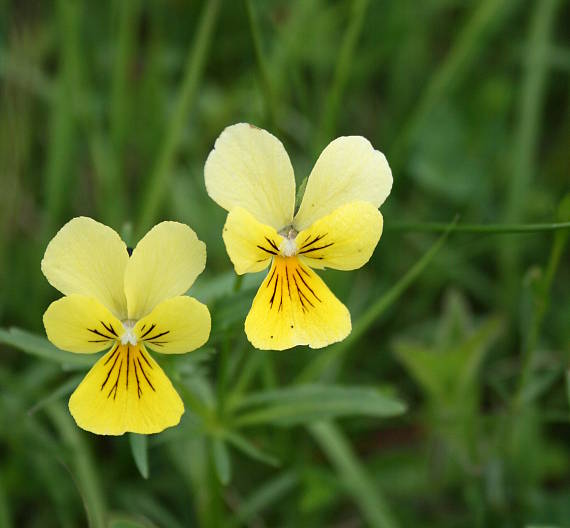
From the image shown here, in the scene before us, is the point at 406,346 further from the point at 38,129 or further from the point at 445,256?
the point at 38,129

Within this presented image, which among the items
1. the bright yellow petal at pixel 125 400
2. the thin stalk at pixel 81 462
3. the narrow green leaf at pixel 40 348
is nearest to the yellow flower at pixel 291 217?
the bright yellow petal at pixel 125 400

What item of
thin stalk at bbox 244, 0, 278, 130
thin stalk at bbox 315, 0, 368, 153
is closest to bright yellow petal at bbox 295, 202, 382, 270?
thin stalk at bbox 244, 0, 278, 130

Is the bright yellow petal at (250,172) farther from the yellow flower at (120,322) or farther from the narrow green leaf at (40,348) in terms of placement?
the narrow green leaf at (40,348)

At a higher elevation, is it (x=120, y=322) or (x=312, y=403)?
(x=312, y=403)

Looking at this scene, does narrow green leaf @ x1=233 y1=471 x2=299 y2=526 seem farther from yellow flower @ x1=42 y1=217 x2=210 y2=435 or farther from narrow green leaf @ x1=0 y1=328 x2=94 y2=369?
yellow flower @ x1=42 y1=217 x2=210 y2=435

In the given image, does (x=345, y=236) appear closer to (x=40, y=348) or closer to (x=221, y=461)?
(x=221, y=461)

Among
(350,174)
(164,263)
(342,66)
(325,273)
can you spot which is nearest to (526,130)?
(342,66)
